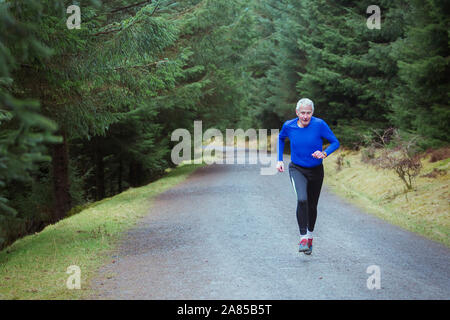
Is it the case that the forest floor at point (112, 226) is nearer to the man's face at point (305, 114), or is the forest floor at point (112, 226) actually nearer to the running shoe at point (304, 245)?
the running shoe at point (304, 245)

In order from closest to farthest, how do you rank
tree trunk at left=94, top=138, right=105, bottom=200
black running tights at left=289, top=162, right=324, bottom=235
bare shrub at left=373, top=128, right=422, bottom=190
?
1. black running tights at left=289, top=162, right=324, bottom=235
2. bare shrub at left=373, top=128, right=422, bottom=190
3. tree trunk at left=94, top=138, right=105, bottom=200

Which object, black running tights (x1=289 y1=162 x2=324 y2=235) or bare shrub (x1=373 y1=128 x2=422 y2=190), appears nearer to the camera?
black running tights (x1=289 y1=162 x2=324 y2=235)

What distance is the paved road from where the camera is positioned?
530 cm

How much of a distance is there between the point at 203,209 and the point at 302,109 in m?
5.83

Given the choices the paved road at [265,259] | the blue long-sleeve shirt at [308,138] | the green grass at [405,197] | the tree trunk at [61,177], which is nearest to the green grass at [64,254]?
the paved road at [265,259]

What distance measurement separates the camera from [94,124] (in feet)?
32.0

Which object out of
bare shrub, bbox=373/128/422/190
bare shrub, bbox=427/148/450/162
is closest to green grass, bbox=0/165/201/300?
bare shrub, bbox=373/128/422/190

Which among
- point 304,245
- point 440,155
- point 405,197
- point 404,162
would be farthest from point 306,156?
point 440,155

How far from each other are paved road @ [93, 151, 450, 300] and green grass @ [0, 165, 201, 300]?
323 mm

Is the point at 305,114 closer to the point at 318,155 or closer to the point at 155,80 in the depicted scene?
the point at 318,155

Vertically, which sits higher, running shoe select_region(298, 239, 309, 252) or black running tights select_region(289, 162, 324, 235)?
black running tights select_region(289, 162, 324, 235)

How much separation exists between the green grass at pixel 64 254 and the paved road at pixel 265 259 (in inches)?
12.7

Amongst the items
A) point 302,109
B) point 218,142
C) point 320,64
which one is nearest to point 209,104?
point 320,64

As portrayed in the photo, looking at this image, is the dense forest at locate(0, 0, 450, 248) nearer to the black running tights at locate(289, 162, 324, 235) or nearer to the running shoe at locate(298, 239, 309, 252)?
the black running tights at locate(289, 162, 324, 235)
